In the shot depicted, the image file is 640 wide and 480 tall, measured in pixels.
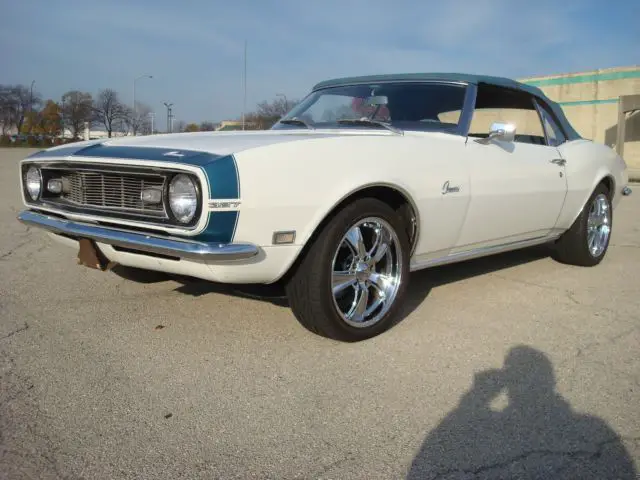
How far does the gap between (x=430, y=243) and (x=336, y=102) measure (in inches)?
57.3

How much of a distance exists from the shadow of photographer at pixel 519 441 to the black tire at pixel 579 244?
2.60m

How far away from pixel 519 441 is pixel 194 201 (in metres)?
1.54

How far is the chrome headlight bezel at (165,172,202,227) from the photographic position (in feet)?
8.00

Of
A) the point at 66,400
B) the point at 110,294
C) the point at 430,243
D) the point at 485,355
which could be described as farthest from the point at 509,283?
the point at 66,400

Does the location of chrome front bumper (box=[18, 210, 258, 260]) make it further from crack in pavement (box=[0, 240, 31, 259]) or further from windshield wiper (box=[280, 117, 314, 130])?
crack in pavement (box=[0, 240, 31, 259])

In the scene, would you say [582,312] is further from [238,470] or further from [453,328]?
[238,470]

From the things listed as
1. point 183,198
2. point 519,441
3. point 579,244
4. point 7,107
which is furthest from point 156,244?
point 7,107

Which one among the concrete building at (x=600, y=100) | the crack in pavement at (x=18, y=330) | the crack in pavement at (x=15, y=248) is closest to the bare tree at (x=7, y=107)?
the concrete building at (x=600, y=100)

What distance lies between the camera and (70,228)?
292 centimetres

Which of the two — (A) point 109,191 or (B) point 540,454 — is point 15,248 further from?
(B) point 540,454

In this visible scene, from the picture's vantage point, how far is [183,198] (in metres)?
2.51

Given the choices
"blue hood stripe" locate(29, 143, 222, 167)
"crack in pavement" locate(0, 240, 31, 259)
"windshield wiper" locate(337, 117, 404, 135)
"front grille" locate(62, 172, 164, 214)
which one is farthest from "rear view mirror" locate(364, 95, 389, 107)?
"crack in pavement" locate(0, 240, 31, 259)

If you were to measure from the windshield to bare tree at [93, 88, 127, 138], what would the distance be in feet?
184

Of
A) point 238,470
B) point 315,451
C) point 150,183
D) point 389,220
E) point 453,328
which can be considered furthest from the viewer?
point 453,328
